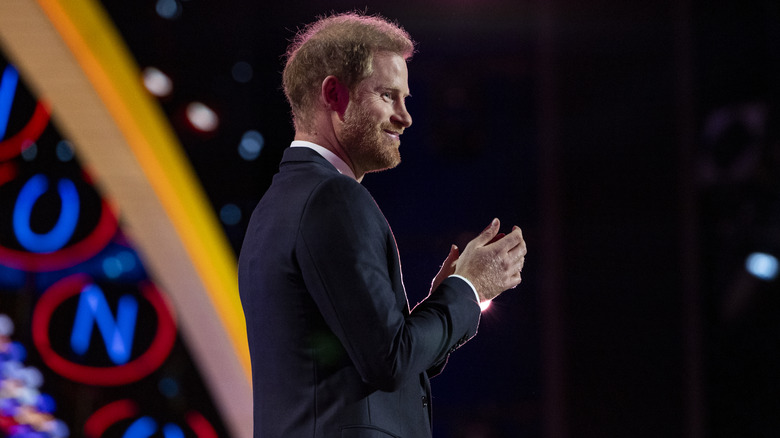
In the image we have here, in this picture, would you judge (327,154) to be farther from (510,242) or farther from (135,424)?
(135,424)

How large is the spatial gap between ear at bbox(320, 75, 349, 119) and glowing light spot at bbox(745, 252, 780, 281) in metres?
3.08

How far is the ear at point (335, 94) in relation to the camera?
1.39 m

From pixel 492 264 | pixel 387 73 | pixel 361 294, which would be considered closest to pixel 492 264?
pixel 492 264

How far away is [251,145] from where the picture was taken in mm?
3443

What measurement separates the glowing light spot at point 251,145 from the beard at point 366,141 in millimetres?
2074

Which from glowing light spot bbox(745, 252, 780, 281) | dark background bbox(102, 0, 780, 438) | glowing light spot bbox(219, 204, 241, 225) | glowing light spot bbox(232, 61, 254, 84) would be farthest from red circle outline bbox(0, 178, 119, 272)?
glowing light spot bbox(745, 252, 780, 281)

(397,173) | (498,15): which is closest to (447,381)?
(397,173)

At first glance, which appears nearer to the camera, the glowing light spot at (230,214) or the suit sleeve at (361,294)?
the suit sleeve at (361,294)

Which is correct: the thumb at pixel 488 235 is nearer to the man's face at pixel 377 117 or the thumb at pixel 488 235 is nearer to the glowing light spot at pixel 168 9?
the man's face at pixel 377 117

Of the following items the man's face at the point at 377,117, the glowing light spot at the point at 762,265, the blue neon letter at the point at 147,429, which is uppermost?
the man's face at the point at 377,117

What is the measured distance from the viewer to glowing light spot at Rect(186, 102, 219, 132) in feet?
10.9

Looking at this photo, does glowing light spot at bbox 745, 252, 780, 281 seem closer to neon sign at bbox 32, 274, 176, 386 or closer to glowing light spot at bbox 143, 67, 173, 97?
neon sign at bbox 32, 274, 176, 386

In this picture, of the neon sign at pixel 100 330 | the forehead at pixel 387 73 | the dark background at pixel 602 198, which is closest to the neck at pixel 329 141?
the forehead at pixel 387 73

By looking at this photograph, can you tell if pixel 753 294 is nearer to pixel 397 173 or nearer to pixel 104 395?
pixel 397 173
